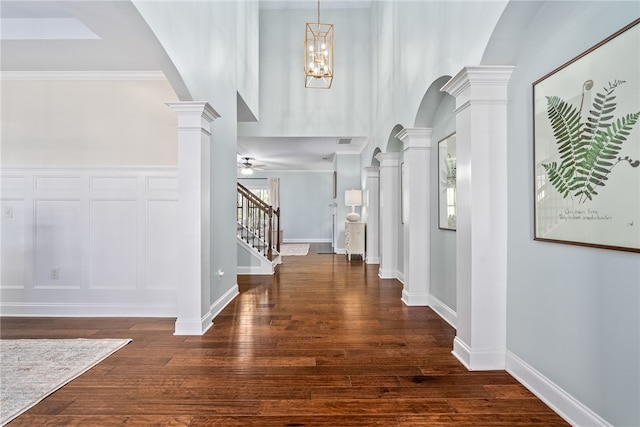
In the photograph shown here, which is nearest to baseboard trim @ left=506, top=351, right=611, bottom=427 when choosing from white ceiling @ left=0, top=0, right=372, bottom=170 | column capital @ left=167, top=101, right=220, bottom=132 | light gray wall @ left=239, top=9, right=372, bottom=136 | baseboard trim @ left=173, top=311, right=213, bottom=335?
baseboard trim @ left=173, top=311, right=213, bottom=335

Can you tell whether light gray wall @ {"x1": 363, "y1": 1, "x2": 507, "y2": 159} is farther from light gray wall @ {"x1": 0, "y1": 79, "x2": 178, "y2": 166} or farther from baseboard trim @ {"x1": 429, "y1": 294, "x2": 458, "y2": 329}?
light gray wall @ {"x1": 0, "y1": 79, "x2": 178, "y2": 166}

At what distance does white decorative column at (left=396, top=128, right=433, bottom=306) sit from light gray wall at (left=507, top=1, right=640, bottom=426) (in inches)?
63.4

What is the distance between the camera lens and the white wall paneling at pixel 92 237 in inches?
139

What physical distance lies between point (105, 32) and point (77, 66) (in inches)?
45.6

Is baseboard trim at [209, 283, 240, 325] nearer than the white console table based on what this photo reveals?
Yes

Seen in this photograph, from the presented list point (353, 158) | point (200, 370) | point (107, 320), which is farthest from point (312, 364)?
point (353, 158)

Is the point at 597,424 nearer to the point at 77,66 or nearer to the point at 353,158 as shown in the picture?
the point at 77,66

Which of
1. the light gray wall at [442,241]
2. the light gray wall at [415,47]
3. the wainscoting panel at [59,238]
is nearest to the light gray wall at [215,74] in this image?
the wainscoting panel at [59,238]

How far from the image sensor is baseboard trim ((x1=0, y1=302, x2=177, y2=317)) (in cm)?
351

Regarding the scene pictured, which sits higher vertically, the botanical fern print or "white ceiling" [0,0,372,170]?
"white ceiling" [0,0,372,170]

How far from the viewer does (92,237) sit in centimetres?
352

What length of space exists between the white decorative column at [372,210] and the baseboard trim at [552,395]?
4661 mm

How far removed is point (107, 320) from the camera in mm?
3402

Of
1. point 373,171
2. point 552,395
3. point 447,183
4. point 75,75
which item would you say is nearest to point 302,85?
point 373,171
